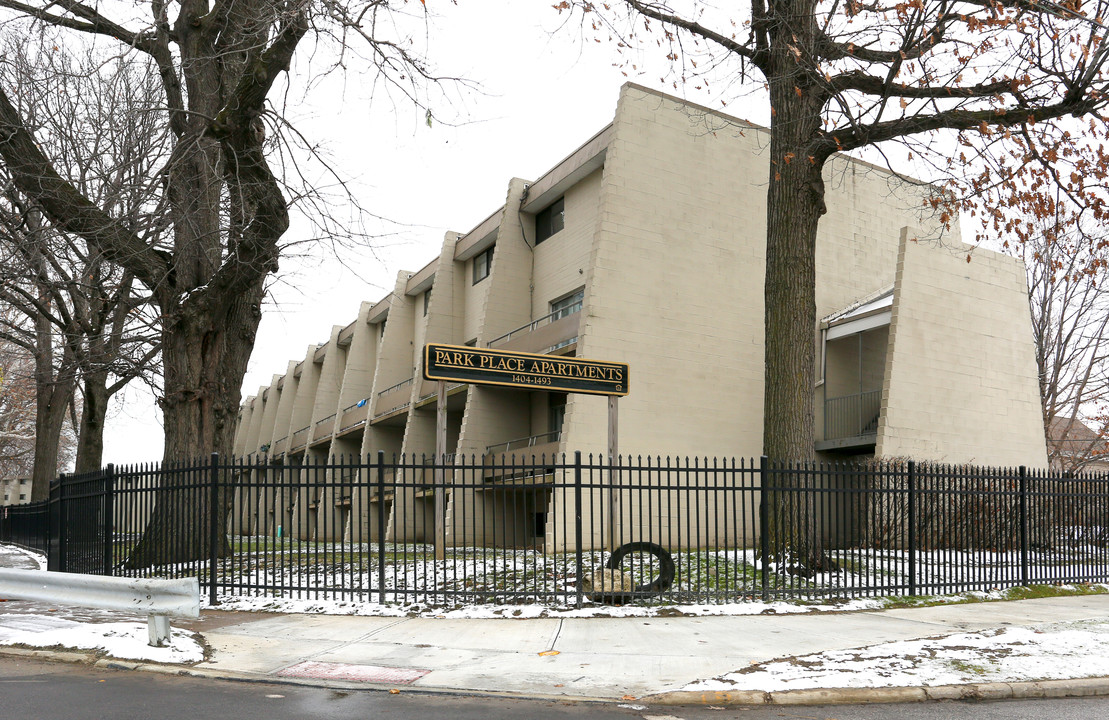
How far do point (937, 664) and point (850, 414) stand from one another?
1641 centimetres

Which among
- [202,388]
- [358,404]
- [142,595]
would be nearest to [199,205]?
[202,388]

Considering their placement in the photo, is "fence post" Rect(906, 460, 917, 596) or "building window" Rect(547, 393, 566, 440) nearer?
"fence post" Rect(906, 460, 917, 596)

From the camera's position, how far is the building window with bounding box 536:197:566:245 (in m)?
25.5

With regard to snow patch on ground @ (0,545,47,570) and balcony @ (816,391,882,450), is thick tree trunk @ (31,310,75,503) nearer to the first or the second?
snow patch on ground @ (0,545,47,570)

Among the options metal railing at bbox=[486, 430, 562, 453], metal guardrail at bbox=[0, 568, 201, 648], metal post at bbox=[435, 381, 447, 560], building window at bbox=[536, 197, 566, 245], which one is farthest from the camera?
building window at bbox=[536, 197, 566, 245]

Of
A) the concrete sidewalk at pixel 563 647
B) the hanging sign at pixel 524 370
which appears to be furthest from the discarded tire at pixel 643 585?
the hanging sign at pixel 524 370

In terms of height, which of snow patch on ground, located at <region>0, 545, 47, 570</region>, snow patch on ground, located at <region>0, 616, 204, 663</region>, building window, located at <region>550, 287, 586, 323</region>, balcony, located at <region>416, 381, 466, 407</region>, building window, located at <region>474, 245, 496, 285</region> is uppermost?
building window, located at <region>474, 245, 496, 285</region>

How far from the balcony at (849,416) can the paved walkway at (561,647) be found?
1165cm

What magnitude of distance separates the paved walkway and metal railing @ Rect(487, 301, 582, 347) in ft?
44.2

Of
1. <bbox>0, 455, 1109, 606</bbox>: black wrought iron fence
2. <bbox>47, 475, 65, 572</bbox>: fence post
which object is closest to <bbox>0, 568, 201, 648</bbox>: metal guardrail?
<bbox>0, 455, 1109, 606</bbox>: black wrought iron fence

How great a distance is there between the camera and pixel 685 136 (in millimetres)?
21797

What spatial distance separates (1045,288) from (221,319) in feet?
108

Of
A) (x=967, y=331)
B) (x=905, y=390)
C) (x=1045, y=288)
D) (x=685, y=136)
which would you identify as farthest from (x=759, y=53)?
(x=1045, y=288)

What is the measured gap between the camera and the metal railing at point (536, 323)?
2338 cm
